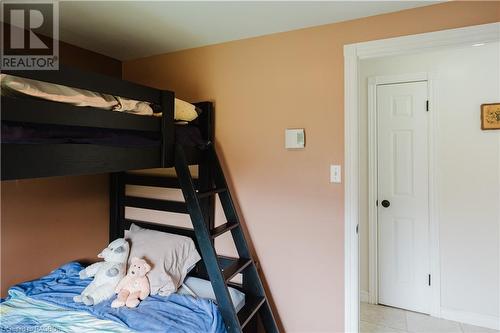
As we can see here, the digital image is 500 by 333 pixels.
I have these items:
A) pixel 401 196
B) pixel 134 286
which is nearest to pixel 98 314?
pixel 134 286

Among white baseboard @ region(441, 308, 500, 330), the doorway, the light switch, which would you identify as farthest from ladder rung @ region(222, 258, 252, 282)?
white baseboard @ region(441, 308, 500, 330)

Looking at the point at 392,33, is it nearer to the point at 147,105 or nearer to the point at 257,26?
the point at 257,26

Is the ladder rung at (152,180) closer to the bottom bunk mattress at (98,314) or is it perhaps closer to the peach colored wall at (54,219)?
the peach colored wall at (54,219)

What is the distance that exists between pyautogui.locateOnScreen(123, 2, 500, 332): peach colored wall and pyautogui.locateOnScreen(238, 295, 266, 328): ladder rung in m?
0.20

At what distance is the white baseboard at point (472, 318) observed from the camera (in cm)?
224

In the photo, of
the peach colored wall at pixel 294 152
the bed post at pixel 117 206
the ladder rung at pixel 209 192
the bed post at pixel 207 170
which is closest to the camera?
the ladder rung at pixel 209 192

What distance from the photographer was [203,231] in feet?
4.83

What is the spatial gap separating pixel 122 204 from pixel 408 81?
2739 millimetres

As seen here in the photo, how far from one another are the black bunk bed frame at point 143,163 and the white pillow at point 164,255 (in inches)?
6.1

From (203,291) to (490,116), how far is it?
2568 mm

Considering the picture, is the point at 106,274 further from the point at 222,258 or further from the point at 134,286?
the point at 222,258

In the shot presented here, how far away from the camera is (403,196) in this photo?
2.51 metres

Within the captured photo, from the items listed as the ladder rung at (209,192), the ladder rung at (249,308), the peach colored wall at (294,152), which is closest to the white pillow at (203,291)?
the ladder rung at (249,308)

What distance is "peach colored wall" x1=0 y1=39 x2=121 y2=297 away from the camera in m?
1.83
